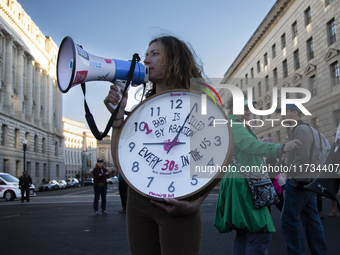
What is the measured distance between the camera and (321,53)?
24562mm

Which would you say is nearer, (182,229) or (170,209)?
(170,209)

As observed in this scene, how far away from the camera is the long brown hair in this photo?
5.73 ft

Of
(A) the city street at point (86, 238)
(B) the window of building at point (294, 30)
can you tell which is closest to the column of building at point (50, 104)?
(B) the window of building at point (294, 30)

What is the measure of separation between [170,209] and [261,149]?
52.0 inches

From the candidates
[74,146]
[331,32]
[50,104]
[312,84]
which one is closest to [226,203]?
[331,32]

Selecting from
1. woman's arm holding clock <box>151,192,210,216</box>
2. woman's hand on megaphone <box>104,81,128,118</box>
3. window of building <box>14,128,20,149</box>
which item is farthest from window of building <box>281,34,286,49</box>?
window of building <box>14,128,20,149</box>

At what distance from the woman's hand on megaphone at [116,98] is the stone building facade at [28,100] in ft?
129

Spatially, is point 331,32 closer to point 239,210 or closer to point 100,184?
point 100,184

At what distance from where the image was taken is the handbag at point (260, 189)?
8.44 ft

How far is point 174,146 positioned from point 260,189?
4.52 ft

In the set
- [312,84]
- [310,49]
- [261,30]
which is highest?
[261,30]

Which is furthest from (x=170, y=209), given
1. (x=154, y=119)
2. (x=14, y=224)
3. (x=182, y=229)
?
(x=14, y=224)

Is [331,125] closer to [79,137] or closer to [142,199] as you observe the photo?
[142,199]

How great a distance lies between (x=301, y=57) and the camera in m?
27.9
